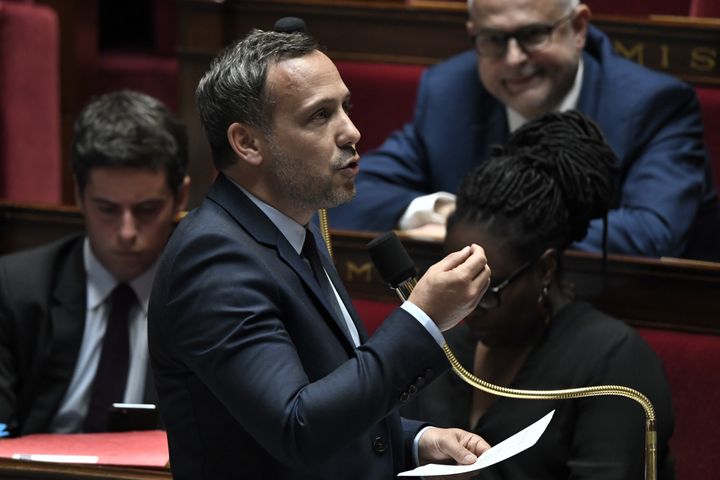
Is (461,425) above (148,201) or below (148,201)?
below

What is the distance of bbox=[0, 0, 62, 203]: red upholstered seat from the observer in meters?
1.89

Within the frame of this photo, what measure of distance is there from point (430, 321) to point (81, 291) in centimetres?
63

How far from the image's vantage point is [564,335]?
104 cm

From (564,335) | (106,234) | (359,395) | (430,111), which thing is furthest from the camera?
(430,111)

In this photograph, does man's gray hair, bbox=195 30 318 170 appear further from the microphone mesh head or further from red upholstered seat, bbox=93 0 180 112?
red upholstered seat, bbox=93 0 180 112

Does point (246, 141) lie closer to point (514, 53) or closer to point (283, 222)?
point (283, 222)

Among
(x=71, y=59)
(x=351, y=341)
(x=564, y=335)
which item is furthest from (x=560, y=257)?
(x=71, y=59)

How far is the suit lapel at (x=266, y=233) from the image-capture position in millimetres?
723

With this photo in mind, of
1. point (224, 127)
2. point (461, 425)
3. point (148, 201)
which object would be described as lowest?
point (461, 425)

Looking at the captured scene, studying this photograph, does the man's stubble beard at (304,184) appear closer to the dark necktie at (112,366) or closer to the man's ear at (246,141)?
the man's ear at (246,141)

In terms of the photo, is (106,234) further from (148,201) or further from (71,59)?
(71,59)

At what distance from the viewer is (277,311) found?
2.26ft

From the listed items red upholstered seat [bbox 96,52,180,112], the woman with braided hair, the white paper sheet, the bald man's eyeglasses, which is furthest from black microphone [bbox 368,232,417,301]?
red upholstered seat [bbox 96,52,180,112]

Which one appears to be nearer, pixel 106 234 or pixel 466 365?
pixel 466 365
